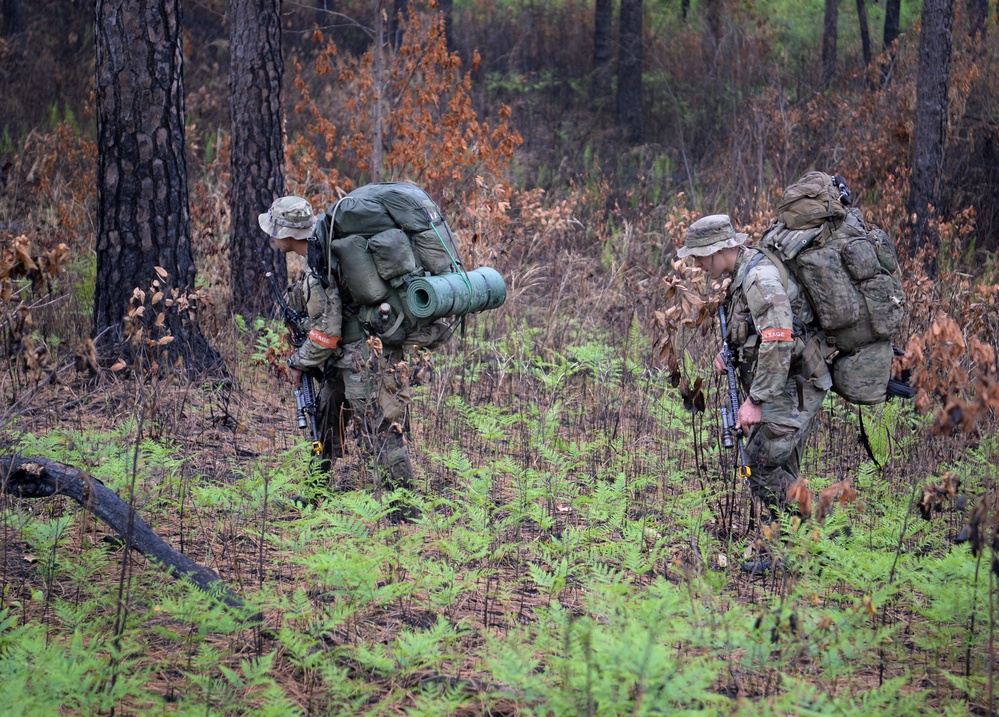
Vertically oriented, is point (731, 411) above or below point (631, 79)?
below

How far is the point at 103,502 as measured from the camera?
3627mm

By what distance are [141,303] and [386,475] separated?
2.26m

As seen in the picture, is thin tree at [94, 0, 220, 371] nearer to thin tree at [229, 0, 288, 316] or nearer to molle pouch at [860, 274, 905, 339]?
thin tree at [229, 0, 288, 316]

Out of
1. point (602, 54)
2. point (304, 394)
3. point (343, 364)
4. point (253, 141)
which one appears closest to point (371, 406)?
point (343, 364)

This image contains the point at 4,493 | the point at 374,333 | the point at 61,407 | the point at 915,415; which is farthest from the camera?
the point at 915,415

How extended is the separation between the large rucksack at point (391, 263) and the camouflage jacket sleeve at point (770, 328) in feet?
4.22

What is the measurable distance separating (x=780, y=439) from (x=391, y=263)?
2016mm

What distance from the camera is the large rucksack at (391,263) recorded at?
4.35 metres

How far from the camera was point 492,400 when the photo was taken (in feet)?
21.3

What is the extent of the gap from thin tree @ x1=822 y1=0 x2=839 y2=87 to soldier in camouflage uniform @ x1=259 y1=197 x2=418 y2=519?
12.2 metres

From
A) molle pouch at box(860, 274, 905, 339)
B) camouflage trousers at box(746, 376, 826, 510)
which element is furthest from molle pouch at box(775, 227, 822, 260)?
camouflage trousers at box(746, 376, 826, 510)

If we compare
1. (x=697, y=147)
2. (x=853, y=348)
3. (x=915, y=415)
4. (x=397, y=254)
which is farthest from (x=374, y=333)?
(x=697, y=147)

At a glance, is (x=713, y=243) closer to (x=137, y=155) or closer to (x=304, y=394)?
(x=304, y=394)

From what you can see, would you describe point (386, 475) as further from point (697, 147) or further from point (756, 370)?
point (697, 147)
